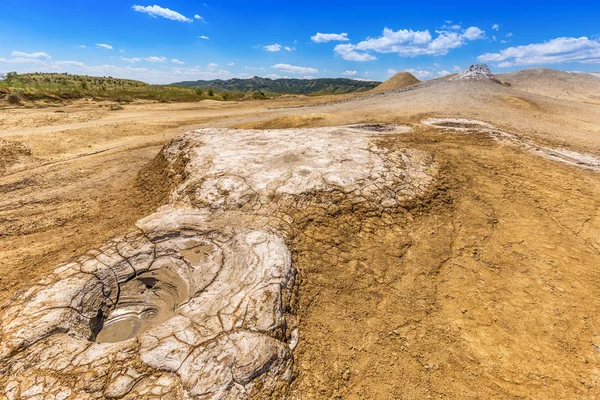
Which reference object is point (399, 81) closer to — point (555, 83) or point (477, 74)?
point (477, 74)

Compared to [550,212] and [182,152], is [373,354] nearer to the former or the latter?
[550,212]

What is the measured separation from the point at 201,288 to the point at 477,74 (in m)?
27.2

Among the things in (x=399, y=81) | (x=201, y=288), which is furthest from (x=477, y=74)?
(x=201, y=288)

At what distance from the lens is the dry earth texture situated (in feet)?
8.93

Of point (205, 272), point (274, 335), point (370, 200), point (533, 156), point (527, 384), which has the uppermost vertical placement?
point (533, 156)

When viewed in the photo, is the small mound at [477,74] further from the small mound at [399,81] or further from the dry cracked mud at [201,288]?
the dry cracked mud at [201,288]

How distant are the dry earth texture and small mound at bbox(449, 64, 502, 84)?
1714 cm

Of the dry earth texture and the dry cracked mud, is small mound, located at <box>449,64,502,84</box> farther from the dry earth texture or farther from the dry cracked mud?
the dry cracked mud

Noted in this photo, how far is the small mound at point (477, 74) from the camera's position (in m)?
22.0

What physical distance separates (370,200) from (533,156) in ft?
18.4

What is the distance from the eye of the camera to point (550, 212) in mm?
5434

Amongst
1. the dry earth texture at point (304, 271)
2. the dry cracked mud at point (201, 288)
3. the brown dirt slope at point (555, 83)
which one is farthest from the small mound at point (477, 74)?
the dry cracked mud at point (201, 288)

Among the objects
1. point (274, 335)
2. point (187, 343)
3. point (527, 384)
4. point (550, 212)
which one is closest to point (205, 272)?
point (187, 343)

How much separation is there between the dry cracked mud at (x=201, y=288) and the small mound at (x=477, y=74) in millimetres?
20822
